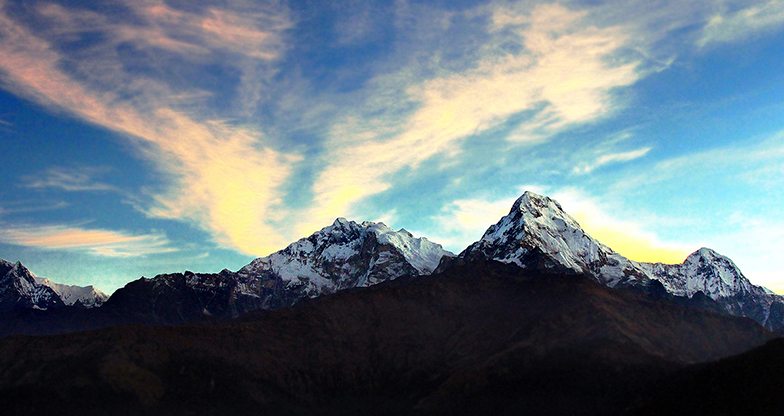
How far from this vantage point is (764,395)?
165000 millimetres

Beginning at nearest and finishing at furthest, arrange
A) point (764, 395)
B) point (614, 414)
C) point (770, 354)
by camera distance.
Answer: point (764, 395) → point (770, 354) → point (614, 414)

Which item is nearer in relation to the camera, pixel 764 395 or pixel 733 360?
pixel 764 395

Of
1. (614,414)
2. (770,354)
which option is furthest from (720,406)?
(614,414)

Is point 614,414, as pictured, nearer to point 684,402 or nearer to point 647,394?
point 647,394

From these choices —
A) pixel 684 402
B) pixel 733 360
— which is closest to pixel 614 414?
pixel 684 402

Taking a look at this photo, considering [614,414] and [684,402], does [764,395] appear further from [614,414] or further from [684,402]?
[614,414]

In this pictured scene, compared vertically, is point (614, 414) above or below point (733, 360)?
below

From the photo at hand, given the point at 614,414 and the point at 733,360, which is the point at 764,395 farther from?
the point at 614,414

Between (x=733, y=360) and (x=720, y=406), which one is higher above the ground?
(x=733, y=360)

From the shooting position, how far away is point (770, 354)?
17850 centimetres

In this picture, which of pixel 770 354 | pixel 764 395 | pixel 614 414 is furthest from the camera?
pixel 614 414

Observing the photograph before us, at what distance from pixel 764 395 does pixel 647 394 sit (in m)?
38.8

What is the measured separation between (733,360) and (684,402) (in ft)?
62.4

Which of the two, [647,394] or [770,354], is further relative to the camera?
[647,394]
